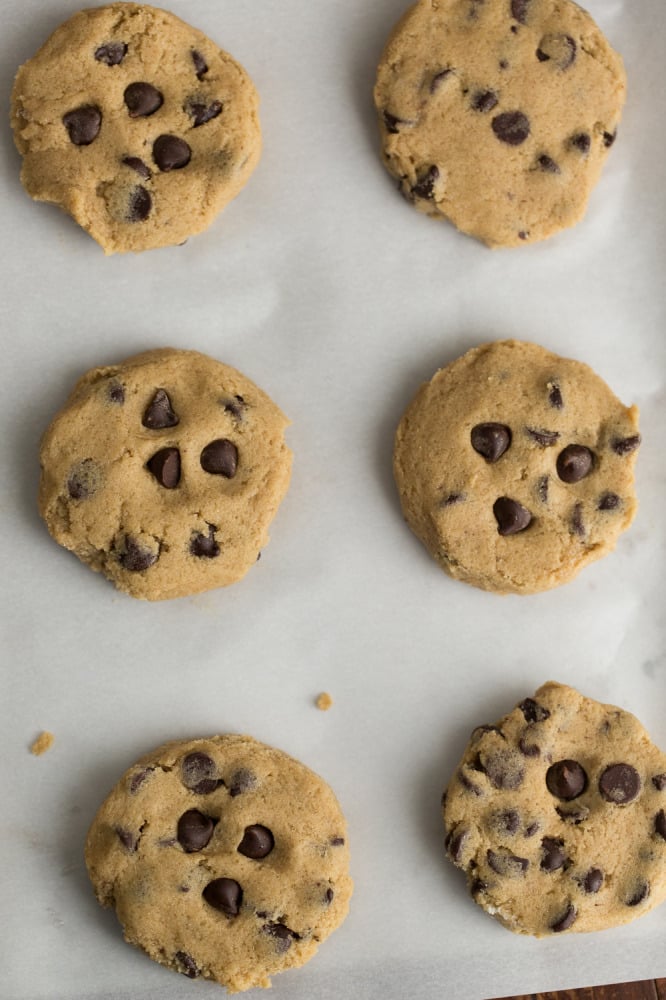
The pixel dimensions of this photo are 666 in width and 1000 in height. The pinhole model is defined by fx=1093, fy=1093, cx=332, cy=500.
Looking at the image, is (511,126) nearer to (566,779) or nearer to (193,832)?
(566,779)

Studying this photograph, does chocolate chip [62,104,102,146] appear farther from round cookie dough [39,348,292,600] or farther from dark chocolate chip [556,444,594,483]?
dark chocolate chip [556,444,594,483]

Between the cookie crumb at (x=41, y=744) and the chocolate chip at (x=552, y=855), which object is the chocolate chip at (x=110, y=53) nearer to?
the cookie crumb at (x=41, y=744)

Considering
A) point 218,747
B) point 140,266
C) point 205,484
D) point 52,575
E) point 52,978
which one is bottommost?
point 52,978

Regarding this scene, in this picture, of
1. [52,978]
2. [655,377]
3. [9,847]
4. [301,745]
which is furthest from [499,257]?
[52,978]

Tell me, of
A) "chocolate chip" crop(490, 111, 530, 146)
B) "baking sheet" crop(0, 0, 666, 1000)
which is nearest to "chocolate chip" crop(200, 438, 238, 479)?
"baking sheet" crop(0, 0, 666, 1000)

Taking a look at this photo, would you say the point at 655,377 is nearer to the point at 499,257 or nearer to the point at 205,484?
the point at 499,257

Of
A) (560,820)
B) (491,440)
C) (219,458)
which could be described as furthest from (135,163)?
(560,820)

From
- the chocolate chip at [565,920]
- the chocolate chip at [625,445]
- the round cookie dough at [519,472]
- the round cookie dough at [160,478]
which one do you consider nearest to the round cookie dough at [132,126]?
the round cookie dough at [160,478]
